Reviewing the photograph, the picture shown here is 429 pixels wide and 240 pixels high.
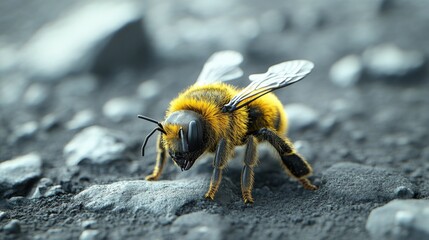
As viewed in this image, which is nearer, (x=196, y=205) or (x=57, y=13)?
(x=196, y=205)

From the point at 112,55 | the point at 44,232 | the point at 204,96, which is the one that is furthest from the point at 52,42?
the point at 44,232

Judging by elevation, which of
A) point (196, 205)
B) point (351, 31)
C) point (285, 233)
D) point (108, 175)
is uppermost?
point (351, 31)

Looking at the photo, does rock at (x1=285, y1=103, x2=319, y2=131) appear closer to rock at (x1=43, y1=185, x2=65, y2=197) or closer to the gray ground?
the gray ground

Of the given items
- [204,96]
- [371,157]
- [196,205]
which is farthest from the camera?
[371,157]

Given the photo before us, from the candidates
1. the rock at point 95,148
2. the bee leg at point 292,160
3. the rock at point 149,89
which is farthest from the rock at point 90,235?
the rock at point 149,89

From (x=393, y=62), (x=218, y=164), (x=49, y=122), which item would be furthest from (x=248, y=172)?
(x=393, y=62)

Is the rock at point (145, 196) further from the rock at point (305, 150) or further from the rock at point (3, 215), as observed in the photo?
the rock at point (305, 150)

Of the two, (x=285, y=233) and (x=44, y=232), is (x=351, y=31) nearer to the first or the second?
(x=285, y=233)

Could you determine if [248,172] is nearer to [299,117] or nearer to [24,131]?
[299,117]
